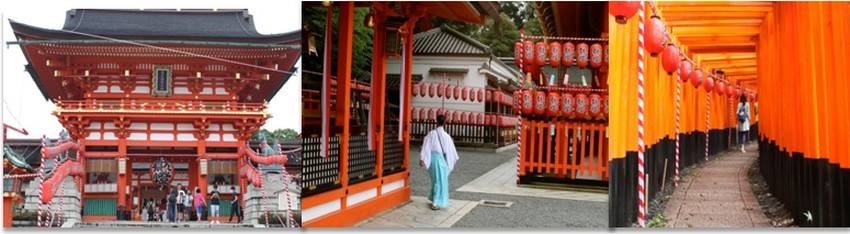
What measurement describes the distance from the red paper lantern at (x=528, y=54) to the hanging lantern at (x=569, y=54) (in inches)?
16.7

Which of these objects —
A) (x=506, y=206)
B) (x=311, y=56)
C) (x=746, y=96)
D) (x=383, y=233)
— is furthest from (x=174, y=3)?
(x=746, y=96)

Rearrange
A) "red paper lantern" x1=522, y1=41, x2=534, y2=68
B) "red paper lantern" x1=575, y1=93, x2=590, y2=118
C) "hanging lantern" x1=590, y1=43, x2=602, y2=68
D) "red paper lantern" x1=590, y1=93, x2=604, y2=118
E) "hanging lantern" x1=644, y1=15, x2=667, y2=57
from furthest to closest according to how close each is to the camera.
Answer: "red paper lantern" x1=575, y1=93, x2=590, y2=118, "red paper lantern" x1=590, y1=93, x2=604, y2=118, "hanging lantern" x1=590, y1=43, x2=602, y2=68, "red paper lantern" x1=522, y1=41, x2=534, y2=68, "hanging lantern" x1=644, y1=15, x2=667, y2=57

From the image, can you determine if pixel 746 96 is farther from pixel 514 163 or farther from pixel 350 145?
pixel 350 145

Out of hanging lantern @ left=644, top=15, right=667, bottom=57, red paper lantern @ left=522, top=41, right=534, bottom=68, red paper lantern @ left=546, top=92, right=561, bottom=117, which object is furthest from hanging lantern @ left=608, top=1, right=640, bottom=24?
red paper lantern @ left=546, top=92, right=561, bottom=117

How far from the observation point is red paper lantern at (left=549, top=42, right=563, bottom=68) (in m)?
6.20

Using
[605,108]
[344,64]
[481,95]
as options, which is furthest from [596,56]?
[344,64]

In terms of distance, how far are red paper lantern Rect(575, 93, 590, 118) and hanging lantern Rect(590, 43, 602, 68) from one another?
454 millimetres

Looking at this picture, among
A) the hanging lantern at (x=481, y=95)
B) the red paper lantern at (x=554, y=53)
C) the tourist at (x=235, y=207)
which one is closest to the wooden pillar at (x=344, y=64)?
the tourist at (x=235, y=207)

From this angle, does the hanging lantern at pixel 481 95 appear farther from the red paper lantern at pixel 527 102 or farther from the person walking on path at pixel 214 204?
the person walking on path at pixel 214 204

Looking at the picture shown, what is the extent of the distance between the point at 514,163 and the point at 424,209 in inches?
51.4

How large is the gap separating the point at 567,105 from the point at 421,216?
212 cm

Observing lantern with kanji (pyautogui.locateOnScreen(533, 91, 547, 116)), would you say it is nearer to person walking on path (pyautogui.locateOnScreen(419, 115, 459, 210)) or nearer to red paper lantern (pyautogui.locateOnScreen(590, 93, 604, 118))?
red paper lantern (pyautogui.locateOnScreen(590, 93, 604, 118))

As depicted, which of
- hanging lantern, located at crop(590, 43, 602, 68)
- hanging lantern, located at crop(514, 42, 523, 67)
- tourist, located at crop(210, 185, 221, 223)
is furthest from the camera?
hanging lantern, located at crop(590, 43, 602, 68)

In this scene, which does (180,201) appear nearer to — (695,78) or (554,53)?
(554,53)
